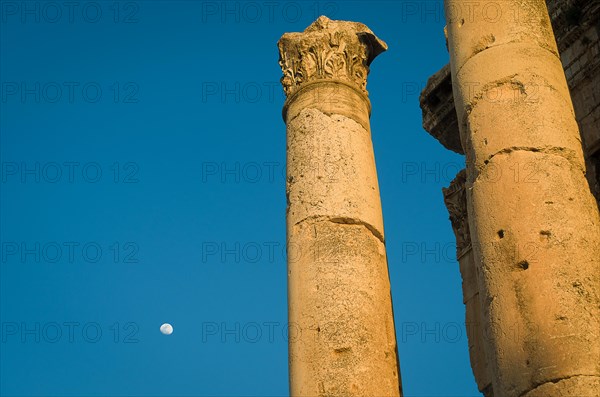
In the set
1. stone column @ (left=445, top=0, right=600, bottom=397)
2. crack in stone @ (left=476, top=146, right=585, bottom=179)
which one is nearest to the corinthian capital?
stone column @ (left=445, top=0, right=600, bottom=397)

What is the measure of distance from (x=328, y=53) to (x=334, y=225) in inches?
119

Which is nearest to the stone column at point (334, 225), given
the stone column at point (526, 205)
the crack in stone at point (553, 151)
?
the stone column at point (526, 205)

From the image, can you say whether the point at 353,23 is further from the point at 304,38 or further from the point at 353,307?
the point at 353,307

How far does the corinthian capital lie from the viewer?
12578mm

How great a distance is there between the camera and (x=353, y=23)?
1327 cm

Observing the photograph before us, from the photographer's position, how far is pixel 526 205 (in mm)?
8891

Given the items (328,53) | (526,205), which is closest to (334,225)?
(526,205)

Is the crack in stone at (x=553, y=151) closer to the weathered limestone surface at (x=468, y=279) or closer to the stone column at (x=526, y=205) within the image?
the stone column at (x=526, y=205)

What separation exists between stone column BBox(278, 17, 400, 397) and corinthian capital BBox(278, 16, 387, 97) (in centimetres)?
2

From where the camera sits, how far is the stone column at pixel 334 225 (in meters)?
9.92

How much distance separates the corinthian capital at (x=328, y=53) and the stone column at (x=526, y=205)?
2180 millimetres

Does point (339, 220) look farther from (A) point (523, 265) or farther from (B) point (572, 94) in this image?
(B) point (572, 94)

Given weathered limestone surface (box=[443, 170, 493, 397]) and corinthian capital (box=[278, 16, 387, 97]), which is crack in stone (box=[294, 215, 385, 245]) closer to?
corinthian capital (box=[278, 16, 387, 97])

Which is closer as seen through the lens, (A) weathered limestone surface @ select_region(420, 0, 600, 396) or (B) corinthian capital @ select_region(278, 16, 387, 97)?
(B) corinthian capital @ select_region(278, 16, 387, 97)
